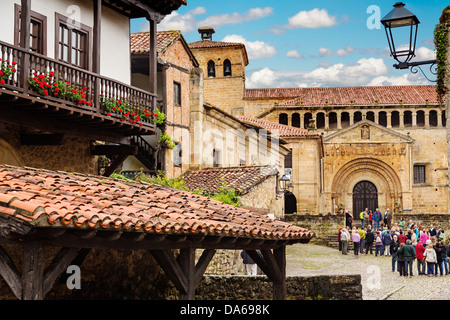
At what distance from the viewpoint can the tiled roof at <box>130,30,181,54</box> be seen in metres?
19.7

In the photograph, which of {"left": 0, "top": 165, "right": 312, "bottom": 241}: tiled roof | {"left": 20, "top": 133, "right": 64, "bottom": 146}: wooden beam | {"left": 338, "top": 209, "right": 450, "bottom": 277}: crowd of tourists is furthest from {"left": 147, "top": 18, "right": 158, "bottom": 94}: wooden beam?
{"left": 338, "top": 209, "right": 450, "bottom": 277}: crowd of tourists

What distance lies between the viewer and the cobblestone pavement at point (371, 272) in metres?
16.9

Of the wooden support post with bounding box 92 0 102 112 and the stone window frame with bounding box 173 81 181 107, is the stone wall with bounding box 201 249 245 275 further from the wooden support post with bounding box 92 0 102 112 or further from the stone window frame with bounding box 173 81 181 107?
the wooden support post with bounding box 92 0 102 112

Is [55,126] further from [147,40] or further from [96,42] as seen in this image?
[147,40]

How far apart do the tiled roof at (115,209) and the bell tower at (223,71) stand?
137 ft

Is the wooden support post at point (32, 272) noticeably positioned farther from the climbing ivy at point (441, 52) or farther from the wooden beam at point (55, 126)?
the climbing ivy at point (441, 52)

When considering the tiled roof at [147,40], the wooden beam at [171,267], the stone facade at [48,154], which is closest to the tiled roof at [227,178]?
the tiled roof at [147,40]

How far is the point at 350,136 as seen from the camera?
47219 millimetres

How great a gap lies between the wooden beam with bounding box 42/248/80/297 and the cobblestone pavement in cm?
1089

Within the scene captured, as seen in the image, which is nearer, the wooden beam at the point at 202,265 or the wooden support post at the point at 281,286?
the wooden beam at the point at 202,265

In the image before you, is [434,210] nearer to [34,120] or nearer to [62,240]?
[34,120]

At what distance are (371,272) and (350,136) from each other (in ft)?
86.5
